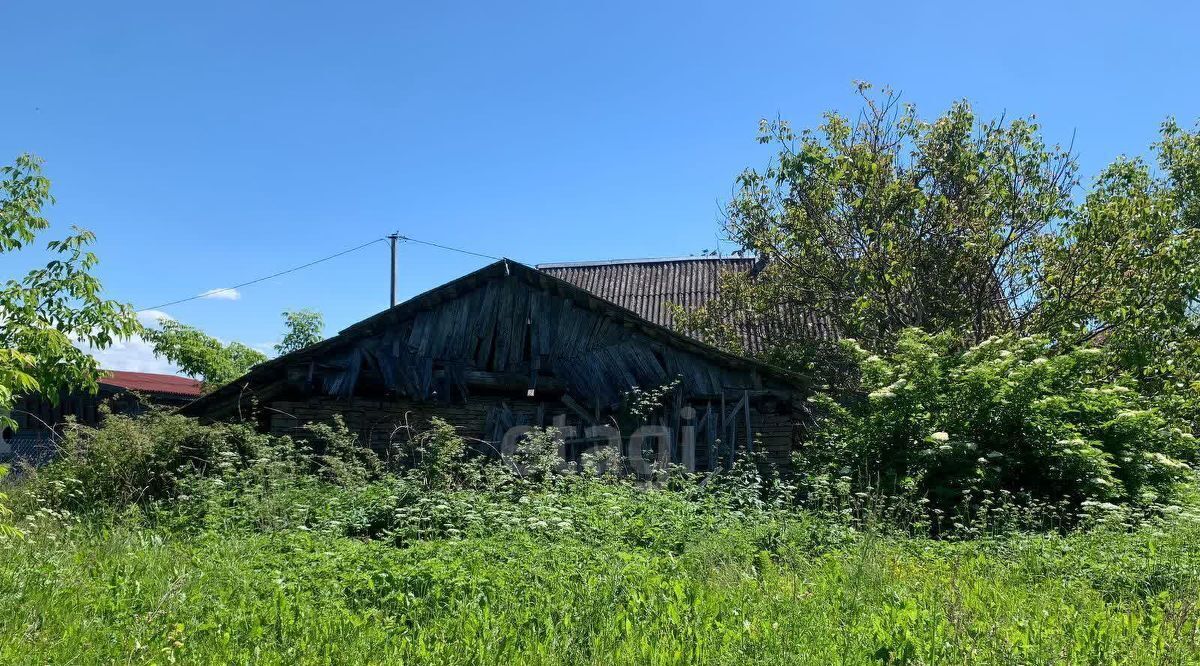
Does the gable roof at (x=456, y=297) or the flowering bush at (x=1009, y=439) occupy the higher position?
the gable roof at (x=456, y=297)

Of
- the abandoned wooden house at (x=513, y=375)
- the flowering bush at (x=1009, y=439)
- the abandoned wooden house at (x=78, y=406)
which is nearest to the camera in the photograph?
the flowering bush at (x=1009, y=439)

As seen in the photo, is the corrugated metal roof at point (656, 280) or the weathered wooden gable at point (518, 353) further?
the corrugated metal roof at point (656, 280)

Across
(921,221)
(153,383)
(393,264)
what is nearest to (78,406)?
(153,383)

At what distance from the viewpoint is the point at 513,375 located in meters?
13.1

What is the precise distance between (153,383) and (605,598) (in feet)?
96.0

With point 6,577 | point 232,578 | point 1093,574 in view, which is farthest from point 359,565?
point 1093,574

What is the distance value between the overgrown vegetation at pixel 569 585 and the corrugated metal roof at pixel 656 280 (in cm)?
1385

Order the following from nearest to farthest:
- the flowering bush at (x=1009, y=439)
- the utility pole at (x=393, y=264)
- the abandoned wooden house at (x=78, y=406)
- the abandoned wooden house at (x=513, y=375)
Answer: the flowering bush at (x=1009, y=439)
the abandoned wooden house at (x=513, y=375)
the abandoned wooden house at (x=78, y=406)
the utility pole at (x=393, y=264)

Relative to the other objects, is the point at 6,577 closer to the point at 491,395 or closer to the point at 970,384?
the point at 491,395

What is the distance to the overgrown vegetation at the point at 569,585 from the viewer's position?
3.99m

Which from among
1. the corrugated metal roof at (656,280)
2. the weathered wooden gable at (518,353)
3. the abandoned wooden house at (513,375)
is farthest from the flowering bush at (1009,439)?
the corrugated metal roof at (656,280)

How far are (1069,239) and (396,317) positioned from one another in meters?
11.6

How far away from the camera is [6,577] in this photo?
4965 mm

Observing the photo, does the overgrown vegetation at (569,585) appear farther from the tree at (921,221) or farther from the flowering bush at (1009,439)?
the tree at (921,221)
